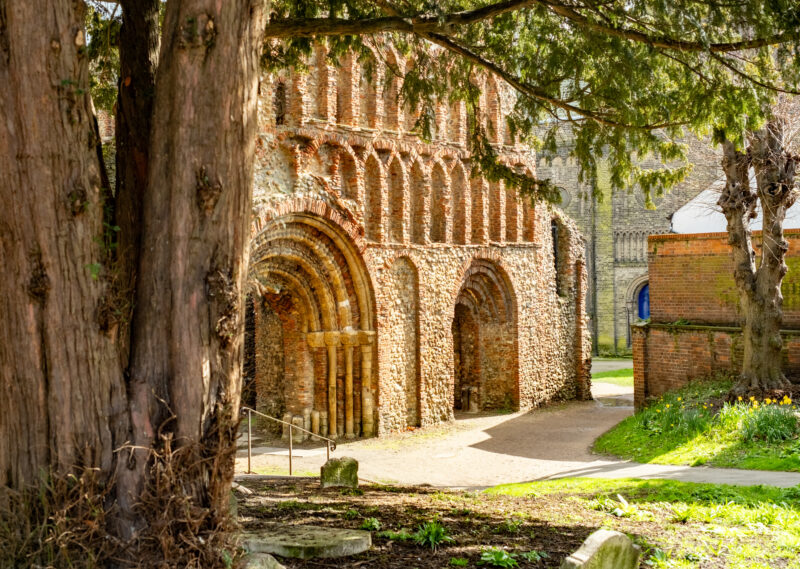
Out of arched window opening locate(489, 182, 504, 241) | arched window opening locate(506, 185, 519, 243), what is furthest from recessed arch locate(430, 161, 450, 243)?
arched window opening locate(506, 185, 519, 243)

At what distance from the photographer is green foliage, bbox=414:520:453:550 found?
5.12 m

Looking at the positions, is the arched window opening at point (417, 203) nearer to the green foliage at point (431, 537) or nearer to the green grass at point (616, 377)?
the green grass at point (616, 377)

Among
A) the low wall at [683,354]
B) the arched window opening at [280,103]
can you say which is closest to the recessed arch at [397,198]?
the arched window opening at [280,103]

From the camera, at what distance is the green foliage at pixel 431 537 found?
5.12 meters

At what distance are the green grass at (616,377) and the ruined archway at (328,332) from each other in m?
11.8

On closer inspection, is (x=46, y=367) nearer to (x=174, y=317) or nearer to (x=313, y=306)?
(x=174, y=317)

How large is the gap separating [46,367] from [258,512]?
3191mm

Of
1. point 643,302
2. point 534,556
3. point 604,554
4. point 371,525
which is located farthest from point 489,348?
point 604,554

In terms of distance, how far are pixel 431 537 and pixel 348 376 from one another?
400 inches

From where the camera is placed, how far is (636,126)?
7.53 meters

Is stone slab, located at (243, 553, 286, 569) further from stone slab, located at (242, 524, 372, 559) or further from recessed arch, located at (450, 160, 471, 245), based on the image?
recessed arch, located at (450, 160, 471, 245)

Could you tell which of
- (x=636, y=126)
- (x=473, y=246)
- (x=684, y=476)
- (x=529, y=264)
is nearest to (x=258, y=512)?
(x=636, y=126)

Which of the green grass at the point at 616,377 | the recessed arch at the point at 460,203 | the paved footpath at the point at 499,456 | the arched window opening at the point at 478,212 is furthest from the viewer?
the green grass at the point at 616,377

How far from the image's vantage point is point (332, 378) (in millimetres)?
15164
